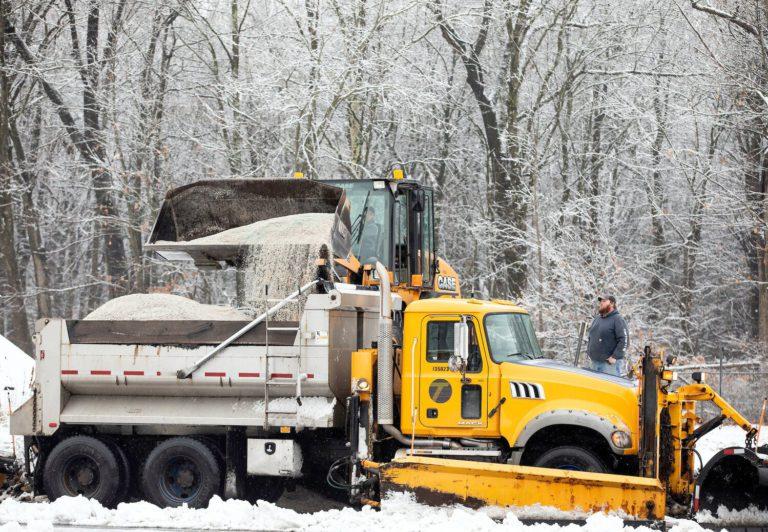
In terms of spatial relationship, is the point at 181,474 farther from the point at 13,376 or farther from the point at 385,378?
the point at 13,376

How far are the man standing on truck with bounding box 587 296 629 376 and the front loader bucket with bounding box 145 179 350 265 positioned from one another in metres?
3.18

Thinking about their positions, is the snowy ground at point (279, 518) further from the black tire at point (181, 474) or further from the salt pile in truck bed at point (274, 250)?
the salt pile in truck bed at point (274, 250)

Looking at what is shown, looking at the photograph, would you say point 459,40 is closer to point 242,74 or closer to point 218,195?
point 242,74

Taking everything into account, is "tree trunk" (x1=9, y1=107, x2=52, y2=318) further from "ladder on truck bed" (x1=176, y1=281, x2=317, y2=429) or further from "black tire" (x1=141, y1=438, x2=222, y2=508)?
"ladder on truck bed" (x1=176, y1=281, x2=317, y2=429)

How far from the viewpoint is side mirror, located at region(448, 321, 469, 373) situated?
8.50 m

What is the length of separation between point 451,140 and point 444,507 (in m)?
19.3

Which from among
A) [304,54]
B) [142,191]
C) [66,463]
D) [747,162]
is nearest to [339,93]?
[304,54]

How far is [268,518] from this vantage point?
339 inches

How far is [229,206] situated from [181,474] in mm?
3286

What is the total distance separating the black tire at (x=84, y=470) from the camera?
9.59 m

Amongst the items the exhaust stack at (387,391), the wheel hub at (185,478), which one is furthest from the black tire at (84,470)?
the exhaust stack at (387,391)

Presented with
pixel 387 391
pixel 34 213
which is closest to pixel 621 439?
pixel 387 391

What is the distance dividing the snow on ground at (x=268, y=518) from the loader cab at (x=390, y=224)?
4240mm

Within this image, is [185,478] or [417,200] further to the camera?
[417,200]
